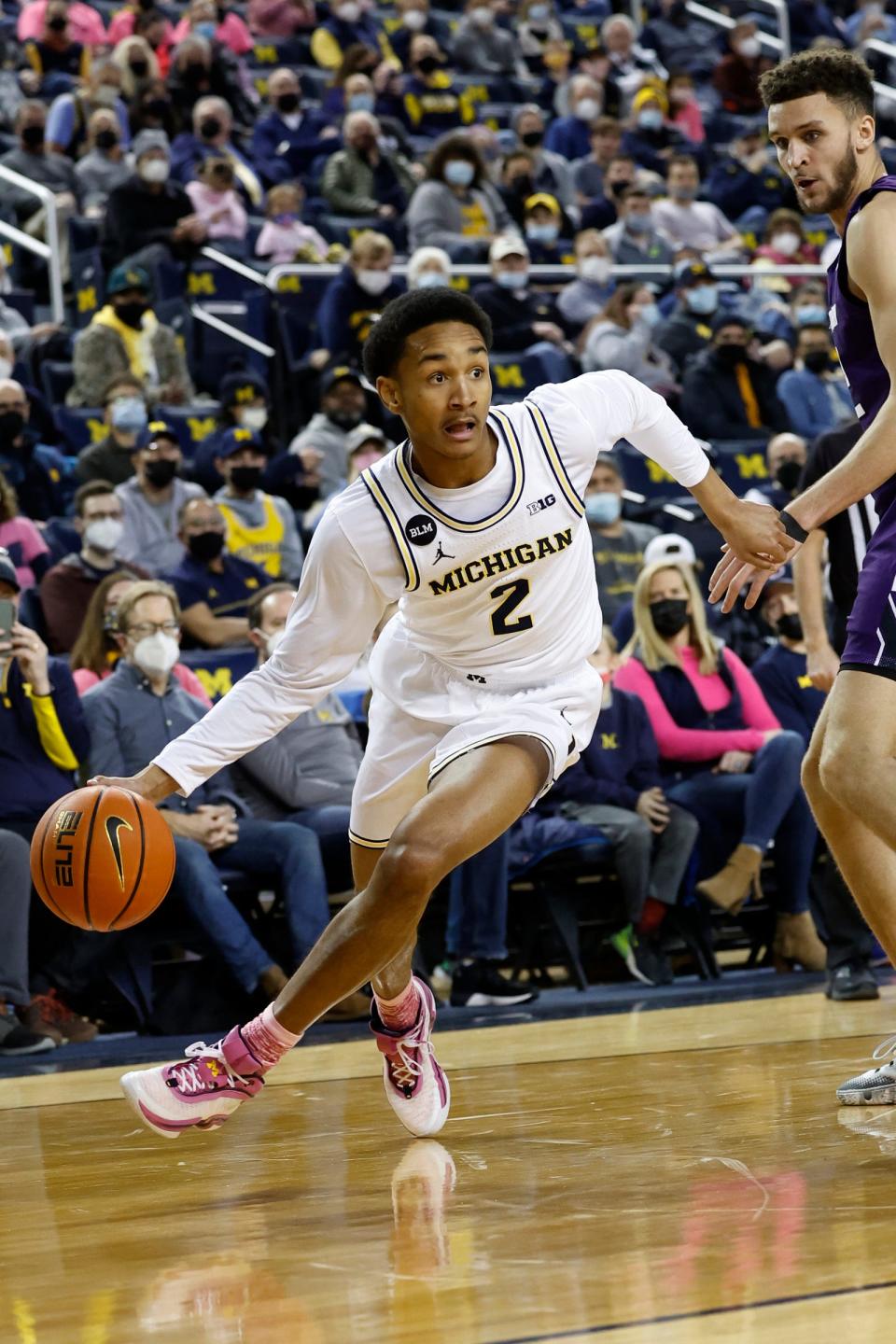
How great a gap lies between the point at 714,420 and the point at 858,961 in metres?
5.73

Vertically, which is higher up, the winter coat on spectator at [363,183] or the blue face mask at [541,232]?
the winter coat on spectator at [363,183]

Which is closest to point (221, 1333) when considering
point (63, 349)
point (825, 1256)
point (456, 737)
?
point (825, 1256)

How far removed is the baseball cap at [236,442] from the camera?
31.2 feet

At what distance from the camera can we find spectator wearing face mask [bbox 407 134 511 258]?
43.6 feet

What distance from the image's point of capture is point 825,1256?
3.05m

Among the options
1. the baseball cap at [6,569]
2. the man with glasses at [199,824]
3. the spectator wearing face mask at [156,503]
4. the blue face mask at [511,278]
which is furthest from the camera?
the blue face mask at [511,278]

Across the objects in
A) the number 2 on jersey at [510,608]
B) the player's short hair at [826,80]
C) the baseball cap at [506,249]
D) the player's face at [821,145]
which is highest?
the player's short hair at [826,80]

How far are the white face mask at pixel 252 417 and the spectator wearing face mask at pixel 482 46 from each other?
26.6 feet

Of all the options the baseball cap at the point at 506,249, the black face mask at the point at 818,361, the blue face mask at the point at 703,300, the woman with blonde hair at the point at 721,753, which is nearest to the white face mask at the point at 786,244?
the blue face mask at the point at 703,300

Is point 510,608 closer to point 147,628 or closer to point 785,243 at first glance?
point 147,628

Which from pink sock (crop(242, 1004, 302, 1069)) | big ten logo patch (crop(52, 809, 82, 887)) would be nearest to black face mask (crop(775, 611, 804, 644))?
pink sock (crop(242, 1004, 302, 1069))

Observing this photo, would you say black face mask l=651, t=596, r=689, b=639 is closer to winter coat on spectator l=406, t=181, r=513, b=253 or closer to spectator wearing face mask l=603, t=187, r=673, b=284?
winter coat on spectator l=406, t=181, r=513, b=253

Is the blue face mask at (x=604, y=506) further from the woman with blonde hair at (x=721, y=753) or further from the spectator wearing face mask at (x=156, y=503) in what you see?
the spectator wearing face mask at (x=156, y=503)

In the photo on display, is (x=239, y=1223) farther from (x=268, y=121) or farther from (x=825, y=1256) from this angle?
(x=268, y=121)
